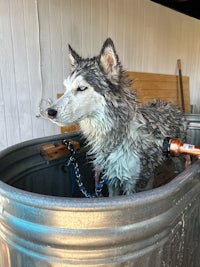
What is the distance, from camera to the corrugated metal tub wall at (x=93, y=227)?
603 millimetres

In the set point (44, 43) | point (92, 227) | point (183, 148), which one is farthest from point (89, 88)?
point (44, 43)

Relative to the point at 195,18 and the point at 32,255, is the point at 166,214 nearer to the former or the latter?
the point at 32,255

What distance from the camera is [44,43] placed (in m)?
2.52

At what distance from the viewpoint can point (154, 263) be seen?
28.5 inches

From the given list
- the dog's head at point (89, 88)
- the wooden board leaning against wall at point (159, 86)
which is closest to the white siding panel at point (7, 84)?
the dog's head at point (89, 88)

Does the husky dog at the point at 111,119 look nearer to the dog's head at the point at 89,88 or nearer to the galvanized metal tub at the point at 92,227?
the dog's head at the point at 89,88

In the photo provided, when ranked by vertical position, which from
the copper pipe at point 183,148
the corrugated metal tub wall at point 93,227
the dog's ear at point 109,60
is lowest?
the corrugated metal tub wall at point 93,227

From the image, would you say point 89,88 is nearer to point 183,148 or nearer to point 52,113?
point 52,113

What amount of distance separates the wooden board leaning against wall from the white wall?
0.28 metres

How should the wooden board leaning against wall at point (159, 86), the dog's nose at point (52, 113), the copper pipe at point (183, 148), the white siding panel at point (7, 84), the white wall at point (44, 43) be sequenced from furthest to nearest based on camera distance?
the wooden board leaning against wall at point (159, 86), the white wall at point (44, 43), the white siding panel at point (7, 84), the dog's nose at point (52, 113), the copper pipe at point (183, 148)

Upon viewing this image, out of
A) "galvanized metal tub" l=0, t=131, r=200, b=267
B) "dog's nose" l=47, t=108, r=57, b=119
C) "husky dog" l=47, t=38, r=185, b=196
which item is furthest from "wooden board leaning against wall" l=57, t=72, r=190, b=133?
"galvanized metal tub" l=0, t=131, r=200, b=267

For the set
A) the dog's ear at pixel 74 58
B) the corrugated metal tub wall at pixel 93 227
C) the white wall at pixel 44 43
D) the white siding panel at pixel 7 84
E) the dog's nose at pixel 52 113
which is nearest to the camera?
the corrugated metal tub wall at pixel 93 227

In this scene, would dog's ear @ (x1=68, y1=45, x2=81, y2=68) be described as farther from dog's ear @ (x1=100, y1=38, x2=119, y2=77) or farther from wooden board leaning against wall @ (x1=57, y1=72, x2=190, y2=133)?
wooden board leaning against wall @ (x1=57, y1=72, x2=190, y2=133)

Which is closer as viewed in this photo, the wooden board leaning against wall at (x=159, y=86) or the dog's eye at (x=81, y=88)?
the dog's eye at (x=81, y=88)
